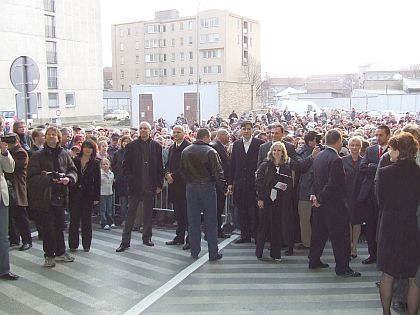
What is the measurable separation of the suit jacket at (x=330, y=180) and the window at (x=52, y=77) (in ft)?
170

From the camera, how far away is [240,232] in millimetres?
9375

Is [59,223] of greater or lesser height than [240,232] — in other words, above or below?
above

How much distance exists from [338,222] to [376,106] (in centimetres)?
5235

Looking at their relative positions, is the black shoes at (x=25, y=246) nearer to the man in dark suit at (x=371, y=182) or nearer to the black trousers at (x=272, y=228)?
the black trousers at (x=272, y=228)

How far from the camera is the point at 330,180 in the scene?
679 cm

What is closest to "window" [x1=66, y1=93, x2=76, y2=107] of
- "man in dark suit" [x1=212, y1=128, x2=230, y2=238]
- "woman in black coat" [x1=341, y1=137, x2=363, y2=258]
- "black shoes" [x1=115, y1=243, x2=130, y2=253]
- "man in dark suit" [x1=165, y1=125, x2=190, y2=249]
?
"man in dark suit" [x1=212, y1=128, x2=230, y2=238]

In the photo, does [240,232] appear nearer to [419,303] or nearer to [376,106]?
[419,303]

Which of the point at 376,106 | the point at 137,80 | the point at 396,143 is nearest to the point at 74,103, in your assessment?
the point at 376,106

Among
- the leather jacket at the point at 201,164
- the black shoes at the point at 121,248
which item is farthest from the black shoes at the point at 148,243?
the leather jacket at the point at 201,164

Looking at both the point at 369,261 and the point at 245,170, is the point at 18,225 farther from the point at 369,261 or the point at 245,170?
the point at 369,261

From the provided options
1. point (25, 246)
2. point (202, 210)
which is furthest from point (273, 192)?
point (25, 246)

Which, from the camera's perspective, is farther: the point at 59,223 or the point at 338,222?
the point at 59,223

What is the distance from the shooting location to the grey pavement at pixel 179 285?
5.88 m

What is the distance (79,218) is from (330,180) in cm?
413
